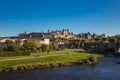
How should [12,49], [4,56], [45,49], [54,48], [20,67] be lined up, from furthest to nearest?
[54,48] < [45,49] < [12,49] < [4,56] < [20,67]

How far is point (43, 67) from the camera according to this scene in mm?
60562

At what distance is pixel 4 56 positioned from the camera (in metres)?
73.4

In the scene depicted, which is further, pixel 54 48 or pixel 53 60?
pixel 54 48

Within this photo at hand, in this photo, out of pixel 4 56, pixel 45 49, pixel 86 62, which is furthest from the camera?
pixel 45 49

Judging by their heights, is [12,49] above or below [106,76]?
above

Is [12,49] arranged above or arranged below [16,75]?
above

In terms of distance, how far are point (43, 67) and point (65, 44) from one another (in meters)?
105

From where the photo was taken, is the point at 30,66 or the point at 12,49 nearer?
the point at 30,66

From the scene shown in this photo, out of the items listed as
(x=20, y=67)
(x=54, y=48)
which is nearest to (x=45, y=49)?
(x=54, y=48)

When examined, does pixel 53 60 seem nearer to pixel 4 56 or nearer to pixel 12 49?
pixel 4 56

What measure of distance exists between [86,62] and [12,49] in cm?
2972

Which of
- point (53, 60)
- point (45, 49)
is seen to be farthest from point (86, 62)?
point (45, 49)

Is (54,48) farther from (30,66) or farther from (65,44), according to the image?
(30,66)

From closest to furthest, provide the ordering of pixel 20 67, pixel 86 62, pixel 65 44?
pixel 20 67 < pixel 86 62 < pixel 65 44
